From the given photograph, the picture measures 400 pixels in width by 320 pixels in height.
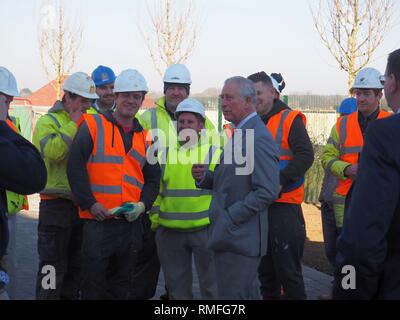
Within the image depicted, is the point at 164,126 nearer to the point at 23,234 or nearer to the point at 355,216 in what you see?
the point at 355,216

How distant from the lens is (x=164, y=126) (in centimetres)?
637

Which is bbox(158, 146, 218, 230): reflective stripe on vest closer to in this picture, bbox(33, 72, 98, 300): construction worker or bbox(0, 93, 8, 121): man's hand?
bbox(33, 72, 98, 300): construction worker

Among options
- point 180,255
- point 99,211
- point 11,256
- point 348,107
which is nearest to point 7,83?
point 99,211

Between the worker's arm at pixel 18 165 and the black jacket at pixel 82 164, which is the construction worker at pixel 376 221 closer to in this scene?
the worker's arm at pixel 18 165

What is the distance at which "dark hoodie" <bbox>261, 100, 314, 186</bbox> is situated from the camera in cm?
579

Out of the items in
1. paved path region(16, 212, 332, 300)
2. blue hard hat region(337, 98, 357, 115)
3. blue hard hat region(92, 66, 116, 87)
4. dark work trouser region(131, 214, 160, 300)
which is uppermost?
blue hard hat region(92, 66, 116, 87)

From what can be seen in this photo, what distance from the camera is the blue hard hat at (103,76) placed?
7.02 m

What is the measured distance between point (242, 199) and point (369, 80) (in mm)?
2570

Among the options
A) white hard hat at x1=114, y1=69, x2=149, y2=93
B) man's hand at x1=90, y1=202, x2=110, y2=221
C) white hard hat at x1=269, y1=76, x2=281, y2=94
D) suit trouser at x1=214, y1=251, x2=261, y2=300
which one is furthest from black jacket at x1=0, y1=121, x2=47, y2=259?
white hard hat at x1=269, y1=76, x2=281, y2=94

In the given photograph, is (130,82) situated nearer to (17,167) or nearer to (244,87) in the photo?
(244,87)

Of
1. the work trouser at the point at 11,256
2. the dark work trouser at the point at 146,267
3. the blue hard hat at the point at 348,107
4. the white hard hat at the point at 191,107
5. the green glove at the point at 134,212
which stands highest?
the white hard hat at the point at 191,107

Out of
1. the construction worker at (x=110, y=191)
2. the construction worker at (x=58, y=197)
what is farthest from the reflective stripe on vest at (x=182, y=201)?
the construction worker at (x=58, y=197)

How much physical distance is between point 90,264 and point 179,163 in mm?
1253
